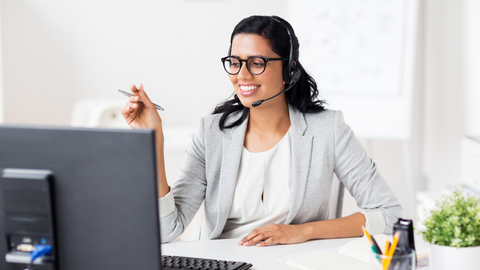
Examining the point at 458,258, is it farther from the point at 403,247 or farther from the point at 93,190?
the point at 93,190

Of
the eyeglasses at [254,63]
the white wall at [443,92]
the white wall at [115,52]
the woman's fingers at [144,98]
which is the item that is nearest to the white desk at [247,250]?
the woman's fingers at [144,98]

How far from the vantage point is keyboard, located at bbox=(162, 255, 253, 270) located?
94cm

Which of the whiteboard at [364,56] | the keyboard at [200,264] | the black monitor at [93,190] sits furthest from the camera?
the whiteboard at [364,56]

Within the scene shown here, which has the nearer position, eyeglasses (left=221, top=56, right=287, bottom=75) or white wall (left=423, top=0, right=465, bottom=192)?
eyeglasses (left=221, top=56, right=287, bottom=75)

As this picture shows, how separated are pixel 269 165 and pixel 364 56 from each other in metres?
1.62

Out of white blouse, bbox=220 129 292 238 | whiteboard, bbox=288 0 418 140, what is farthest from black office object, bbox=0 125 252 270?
whiteboard, bbox=288 0 418 140

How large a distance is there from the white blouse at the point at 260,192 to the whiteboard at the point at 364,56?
1508 mm

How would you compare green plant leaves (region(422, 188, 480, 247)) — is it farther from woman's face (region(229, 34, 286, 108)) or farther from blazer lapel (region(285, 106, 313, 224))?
woman's face (region(229, 34, 286, 108))

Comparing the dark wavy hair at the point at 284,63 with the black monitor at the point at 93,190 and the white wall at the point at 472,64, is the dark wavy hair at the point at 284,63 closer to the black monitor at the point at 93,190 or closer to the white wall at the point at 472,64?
the black monitor at the point at 93,190

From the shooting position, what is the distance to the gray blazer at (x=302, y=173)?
52.4 inches

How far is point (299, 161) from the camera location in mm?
1360

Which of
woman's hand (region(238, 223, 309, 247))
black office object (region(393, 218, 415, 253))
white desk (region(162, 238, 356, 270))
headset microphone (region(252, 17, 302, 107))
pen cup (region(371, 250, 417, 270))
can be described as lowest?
white desk (region(162, 238, 356, 270))

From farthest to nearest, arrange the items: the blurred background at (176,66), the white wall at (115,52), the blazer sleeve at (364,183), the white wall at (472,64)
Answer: the white wall at (115,52)
the blurred background at (176,66)
the white wall at (472,64)
the blazer sleeve at (364,183)

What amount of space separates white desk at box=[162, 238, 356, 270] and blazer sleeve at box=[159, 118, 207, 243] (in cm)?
8
